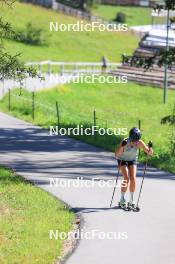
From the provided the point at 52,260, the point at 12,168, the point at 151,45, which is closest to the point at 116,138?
the point at 12,168

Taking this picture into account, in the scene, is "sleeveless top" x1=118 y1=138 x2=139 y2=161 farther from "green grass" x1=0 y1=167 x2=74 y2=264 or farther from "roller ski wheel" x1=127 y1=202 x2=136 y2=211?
"green grass" x1=0 y1=167 x2=74 y2=264

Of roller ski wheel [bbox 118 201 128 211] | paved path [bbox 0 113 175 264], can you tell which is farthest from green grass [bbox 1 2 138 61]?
roller ski wheel [bbox 118 201 128 211]

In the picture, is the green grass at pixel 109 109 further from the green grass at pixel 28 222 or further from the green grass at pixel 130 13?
the green grass at pixel 130 13

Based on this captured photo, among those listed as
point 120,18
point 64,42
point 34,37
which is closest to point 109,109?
point 34,37

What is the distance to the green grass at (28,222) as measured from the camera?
12742 millimetres

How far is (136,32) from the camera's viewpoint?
3334 inches

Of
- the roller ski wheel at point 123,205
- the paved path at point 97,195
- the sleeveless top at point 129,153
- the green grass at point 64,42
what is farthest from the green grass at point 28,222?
the green grass at point 64,42

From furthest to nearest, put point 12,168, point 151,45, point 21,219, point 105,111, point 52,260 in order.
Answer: point 151,45 → point 105,111 → point 12,168 → point 21,219 → point 52,260

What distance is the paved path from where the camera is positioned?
1316cm

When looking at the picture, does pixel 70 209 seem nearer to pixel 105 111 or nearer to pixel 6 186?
pixel 6 186

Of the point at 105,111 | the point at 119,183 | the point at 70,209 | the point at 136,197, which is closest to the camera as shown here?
the point at 70,209

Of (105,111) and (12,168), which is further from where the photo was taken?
(105,111)

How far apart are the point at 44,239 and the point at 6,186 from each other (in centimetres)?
417

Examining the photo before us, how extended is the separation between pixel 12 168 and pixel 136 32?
65.9m
